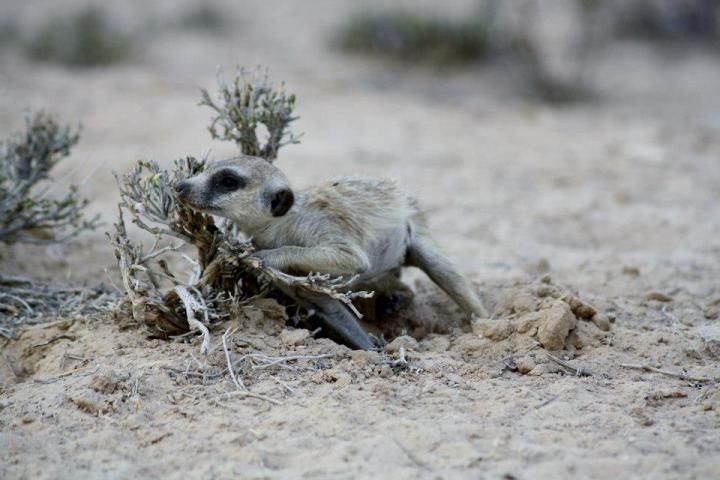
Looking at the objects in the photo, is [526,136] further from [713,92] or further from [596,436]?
[596,436]

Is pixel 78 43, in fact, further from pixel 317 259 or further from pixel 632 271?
pixel 317 259

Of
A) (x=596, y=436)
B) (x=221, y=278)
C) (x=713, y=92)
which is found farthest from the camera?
(x=713, y=92)

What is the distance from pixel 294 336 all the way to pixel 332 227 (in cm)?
69

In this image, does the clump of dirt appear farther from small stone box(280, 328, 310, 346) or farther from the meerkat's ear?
the meerkat's ear

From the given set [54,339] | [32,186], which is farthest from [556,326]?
[32,186]

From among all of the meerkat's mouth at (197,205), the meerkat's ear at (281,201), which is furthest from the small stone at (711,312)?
the meerkat's mouth at (197,205)

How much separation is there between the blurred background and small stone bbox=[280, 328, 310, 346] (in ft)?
5.17

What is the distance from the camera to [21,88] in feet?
35.6

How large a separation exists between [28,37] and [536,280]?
34.1 feet

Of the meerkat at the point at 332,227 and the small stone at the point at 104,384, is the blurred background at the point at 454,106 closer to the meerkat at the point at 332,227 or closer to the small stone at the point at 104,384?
the meerkat at the point at 332,227

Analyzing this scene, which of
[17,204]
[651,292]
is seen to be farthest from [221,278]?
[651,292]

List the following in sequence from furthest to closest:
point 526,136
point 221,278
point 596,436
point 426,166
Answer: point 526,136, point 426,166, point 221,278, point 596,436

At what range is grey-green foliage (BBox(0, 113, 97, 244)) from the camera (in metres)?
5.34

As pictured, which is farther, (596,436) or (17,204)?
(17,204)
